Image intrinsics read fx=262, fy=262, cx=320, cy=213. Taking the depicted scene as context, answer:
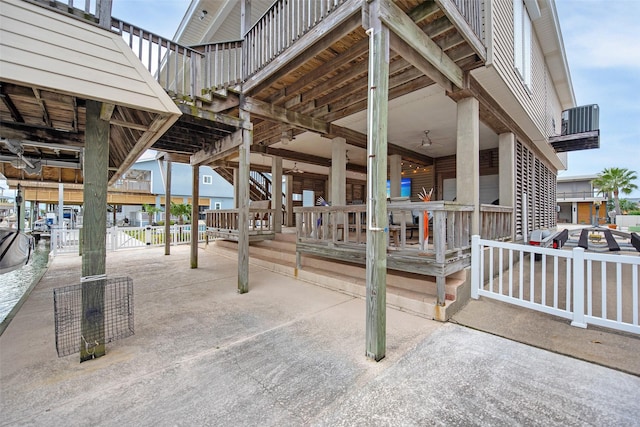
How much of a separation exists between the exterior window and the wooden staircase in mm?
4402

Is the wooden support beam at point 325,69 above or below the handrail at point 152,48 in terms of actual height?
below

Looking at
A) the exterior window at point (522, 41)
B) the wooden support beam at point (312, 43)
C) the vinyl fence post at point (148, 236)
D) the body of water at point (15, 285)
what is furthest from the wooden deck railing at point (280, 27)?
the vinyl fence post at point (148, 236)

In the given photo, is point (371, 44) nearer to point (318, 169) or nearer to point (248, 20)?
point (248, 20)

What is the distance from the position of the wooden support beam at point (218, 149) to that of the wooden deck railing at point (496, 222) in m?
4.34

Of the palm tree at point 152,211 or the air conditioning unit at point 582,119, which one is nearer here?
the air conditioning unit at point 582,119

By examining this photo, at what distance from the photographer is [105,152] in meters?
2.44

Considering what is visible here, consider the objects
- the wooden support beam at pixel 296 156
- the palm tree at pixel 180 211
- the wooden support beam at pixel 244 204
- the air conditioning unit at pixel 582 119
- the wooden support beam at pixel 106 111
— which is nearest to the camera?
the wooden support beam at pixel 106 111

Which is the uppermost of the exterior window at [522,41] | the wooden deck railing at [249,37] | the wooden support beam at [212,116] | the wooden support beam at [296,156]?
the exterior window at [522,41]

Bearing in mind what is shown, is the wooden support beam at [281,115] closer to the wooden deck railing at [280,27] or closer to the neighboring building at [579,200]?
the wooden deck railing at [280,27]

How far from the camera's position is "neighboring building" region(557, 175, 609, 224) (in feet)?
79.4

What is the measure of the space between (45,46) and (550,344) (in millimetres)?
4901

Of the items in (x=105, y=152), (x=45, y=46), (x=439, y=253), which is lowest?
(x=439, y=253)

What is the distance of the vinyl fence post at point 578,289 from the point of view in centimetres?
277

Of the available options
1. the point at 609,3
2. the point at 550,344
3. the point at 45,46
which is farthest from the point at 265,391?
the point at 609,3
